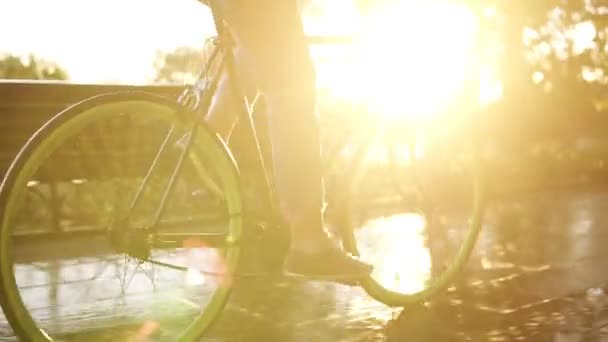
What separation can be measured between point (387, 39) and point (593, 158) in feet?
54.2

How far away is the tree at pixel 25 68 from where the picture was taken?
22031mm

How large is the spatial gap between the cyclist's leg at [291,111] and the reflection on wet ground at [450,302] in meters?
0.21

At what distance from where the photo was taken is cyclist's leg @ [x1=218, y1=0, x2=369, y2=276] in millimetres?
2865

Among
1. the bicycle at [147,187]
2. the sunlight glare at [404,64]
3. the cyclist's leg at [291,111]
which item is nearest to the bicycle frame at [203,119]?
A: the bicycle at [147,187]

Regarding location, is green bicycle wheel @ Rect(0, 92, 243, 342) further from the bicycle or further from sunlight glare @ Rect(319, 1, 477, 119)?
sunlight glare @ Rect(319, 1, 477, 119)

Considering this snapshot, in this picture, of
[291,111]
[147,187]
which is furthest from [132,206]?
[291,111]

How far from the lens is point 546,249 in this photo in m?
5.55

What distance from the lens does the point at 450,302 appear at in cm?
388

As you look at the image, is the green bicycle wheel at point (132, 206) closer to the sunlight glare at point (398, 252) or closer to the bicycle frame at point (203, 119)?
the bicycle frame at point (203, 119)

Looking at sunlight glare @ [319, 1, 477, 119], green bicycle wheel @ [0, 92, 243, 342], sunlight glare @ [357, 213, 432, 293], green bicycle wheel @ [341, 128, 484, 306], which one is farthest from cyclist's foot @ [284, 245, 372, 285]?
sunlight glare @ [319, 1, 477, 119]

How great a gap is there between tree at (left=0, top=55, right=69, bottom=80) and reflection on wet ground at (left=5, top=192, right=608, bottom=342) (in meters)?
17.6

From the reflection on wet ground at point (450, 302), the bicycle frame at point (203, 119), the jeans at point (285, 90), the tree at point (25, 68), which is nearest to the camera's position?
the bicycle frame at point (203, 119)

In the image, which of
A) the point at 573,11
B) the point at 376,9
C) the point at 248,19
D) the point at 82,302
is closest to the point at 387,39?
the point at 376,9

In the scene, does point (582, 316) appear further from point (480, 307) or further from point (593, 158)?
point (593, 158)
